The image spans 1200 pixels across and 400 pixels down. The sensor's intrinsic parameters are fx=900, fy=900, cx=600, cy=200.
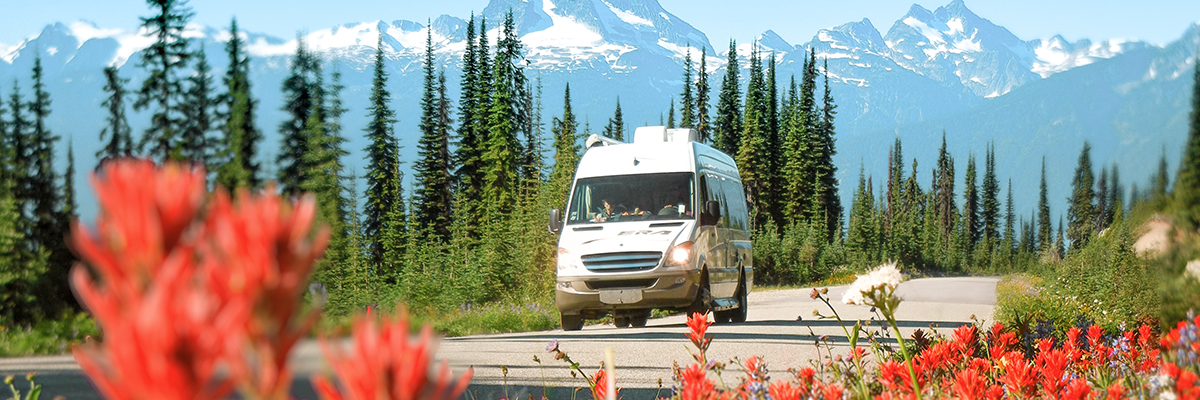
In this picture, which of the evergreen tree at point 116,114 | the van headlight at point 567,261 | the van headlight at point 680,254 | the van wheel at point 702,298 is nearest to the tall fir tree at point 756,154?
the evergreen tree at point 116,114

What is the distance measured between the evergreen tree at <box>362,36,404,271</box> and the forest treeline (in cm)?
11

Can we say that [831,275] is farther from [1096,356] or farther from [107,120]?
[1096,356]

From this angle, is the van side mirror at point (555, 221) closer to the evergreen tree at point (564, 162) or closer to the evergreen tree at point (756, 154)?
the evergreen tree at point (564, 162)

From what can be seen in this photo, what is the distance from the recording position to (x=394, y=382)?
1.72 ft

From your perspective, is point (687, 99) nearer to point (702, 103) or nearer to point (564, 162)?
point (702, 103)

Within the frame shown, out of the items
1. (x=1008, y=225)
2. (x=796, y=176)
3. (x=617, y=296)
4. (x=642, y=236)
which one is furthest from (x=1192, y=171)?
(x=1008, y=225)

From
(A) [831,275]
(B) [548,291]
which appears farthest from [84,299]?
(A) [831,275]

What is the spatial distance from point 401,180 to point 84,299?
4957 cm

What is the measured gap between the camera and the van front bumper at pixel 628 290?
1139 cm

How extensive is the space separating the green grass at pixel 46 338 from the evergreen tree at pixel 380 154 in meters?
34.1

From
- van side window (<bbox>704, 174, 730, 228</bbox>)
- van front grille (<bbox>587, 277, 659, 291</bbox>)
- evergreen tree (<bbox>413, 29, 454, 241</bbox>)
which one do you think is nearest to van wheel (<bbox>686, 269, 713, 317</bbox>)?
van front grille (<bbox>587, 277, 659, 291</bbox>)

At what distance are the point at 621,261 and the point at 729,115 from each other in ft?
186

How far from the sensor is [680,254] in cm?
1144

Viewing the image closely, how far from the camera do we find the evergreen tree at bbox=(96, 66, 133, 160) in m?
Result: 29.6
